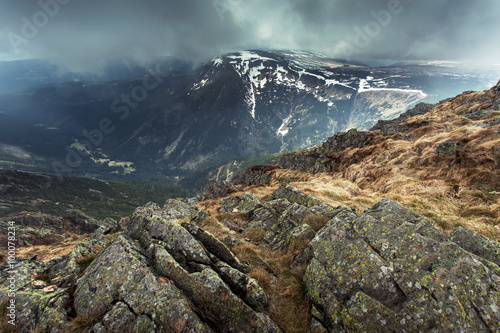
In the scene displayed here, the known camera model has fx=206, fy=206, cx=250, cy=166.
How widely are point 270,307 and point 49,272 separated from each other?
411 inches

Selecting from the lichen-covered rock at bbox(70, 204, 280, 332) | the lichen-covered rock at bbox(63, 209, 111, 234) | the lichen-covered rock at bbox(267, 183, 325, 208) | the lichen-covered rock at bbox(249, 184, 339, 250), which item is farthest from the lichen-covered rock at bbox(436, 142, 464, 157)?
the lichen-covered rock at bbox(63, 209, 111, 234)

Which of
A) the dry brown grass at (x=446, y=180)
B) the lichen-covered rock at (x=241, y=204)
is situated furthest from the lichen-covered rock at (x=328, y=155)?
the lichen-covered rock at (x=241, y=204)

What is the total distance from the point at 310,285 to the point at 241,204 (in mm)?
13376

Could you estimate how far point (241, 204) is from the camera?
21.0 meters

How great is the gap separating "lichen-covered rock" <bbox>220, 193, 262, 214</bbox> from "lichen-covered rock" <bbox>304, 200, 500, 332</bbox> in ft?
36.0

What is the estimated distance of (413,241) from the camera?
298 inches

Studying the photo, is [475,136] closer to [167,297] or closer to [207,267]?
[207,267]

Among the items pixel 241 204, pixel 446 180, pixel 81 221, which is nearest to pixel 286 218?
pixel 241 204

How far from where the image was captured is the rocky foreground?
20.1 feet

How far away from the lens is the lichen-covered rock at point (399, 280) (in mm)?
5816

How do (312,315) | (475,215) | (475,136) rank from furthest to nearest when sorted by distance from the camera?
(475,136), (475,215), (312,315)

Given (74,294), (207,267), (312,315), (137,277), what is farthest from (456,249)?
(74,294)

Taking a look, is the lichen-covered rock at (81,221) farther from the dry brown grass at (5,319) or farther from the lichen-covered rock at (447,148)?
the lichen-covered rock at (447,148)

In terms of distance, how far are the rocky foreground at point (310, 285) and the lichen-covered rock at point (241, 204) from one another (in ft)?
32.4
